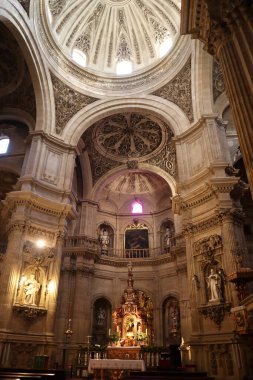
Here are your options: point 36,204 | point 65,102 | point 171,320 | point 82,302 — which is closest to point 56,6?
point 65,102

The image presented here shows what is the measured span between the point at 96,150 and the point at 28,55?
7.76 metres

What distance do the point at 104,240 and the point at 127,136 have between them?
7.99 metres

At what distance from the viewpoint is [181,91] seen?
1739 centimetres

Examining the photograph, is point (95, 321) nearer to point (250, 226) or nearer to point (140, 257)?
point (140, 257)

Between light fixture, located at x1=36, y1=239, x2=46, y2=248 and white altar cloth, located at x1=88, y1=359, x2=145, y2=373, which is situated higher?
light fixture, located at x1=36, y1=239, x2=46, y2=248

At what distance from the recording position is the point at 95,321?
66.1 ft

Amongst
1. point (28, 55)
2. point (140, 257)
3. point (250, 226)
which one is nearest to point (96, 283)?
point (140, 257)

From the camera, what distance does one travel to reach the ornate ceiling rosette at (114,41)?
1842 cm

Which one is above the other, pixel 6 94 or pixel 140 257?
pixel 6 94

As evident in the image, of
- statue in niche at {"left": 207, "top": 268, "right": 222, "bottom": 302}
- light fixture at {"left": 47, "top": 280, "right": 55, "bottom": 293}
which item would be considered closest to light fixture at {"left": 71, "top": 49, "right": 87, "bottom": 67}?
light fixture at {"left": 47, "top": 280, "right": 55, "bottom": 293}

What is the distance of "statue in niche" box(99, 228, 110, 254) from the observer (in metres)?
23.0

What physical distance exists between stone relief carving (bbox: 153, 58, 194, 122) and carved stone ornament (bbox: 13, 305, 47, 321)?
11.8 meters

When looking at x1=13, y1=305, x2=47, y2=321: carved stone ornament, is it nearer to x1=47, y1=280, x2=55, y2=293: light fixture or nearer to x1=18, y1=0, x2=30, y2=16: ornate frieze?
x1=47, y1=280, x2=55, y2=293: light fixture

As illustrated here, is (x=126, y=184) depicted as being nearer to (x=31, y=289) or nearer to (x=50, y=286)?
(x=50, y=286)
